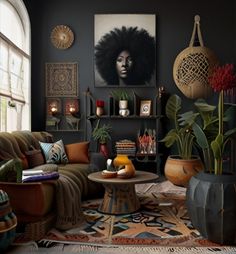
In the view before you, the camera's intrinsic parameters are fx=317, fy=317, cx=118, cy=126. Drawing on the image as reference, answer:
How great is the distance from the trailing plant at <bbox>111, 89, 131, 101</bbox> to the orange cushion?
1.40 metres

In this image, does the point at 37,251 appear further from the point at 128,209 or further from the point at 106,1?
the point at 106,1

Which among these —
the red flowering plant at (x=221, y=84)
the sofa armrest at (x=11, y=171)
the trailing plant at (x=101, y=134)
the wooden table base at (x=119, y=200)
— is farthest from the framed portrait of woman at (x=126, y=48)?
the red flowering plant at (x=221, y=84)

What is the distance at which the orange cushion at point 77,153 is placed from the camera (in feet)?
13.8

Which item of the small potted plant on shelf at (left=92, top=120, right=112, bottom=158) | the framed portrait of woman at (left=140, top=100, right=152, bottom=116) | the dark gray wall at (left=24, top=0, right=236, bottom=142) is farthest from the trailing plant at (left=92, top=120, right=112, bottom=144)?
the framed portrait of woman at (left=140, top=100, right=152, bottom=116)

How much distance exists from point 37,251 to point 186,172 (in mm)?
2383

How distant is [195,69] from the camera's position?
187 inches

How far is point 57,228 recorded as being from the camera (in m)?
2.75

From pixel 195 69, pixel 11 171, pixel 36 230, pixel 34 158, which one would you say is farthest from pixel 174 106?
pixel 36 230

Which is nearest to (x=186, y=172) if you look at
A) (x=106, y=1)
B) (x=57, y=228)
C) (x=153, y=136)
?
(x=153, y=136)

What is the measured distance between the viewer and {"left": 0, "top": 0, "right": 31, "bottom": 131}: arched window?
442 cm

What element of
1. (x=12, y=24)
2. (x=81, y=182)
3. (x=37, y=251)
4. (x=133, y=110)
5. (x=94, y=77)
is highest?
(x=12, y=24)

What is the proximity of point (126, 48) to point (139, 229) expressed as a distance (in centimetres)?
349

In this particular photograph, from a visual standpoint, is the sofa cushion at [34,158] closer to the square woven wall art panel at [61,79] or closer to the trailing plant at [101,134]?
the trailing plant at [101,134]

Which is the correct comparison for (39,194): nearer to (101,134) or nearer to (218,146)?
(218,146)
